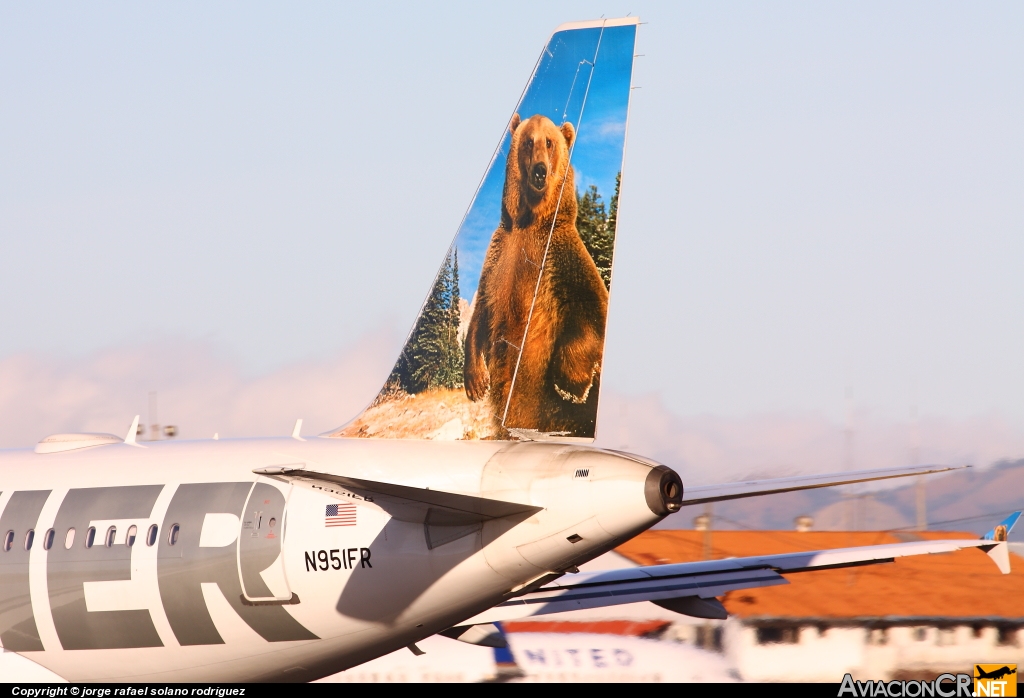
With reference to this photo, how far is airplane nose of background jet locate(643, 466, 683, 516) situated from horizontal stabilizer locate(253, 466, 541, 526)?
5.18 ft

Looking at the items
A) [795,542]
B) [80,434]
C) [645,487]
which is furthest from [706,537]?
[645,487]

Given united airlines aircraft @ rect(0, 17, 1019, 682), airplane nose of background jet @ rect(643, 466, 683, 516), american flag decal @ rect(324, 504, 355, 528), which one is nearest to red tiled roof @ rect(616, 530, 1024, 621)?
united airlines aircraft @ rect(0, 17, 1019, 682)

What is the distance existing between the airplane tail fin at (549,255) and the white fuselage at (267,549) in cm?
74

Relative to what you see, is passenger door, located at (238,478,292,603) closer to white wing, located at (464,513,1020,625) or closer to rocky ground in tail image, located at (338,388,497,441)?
rocky ground in tail image, located at (338,388,497,441)

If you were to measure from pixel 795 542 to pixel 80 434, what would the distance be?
20976 millimetres

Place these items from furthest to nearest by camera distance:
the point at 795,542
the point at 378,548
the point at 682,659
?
the point at 795,542
the point at 682,659
the point at 378,548

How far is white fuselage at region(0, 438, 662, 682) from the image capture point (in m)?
15.0

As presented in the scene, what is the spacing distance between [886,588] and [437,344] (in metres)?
18.4

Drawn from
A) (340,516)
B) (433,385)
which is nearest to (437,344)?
(433,385)

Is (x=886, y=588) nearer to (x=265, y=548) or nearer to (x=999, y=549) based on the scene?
(x=999, y=549)

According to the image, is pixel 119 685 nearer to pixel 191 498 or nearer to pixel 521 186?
pixel 191 498

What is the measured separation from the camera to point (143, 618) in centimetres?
1795

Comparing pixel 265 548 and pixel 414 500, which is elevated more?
pixel 414 500

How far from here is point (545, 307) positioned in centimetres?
1661
